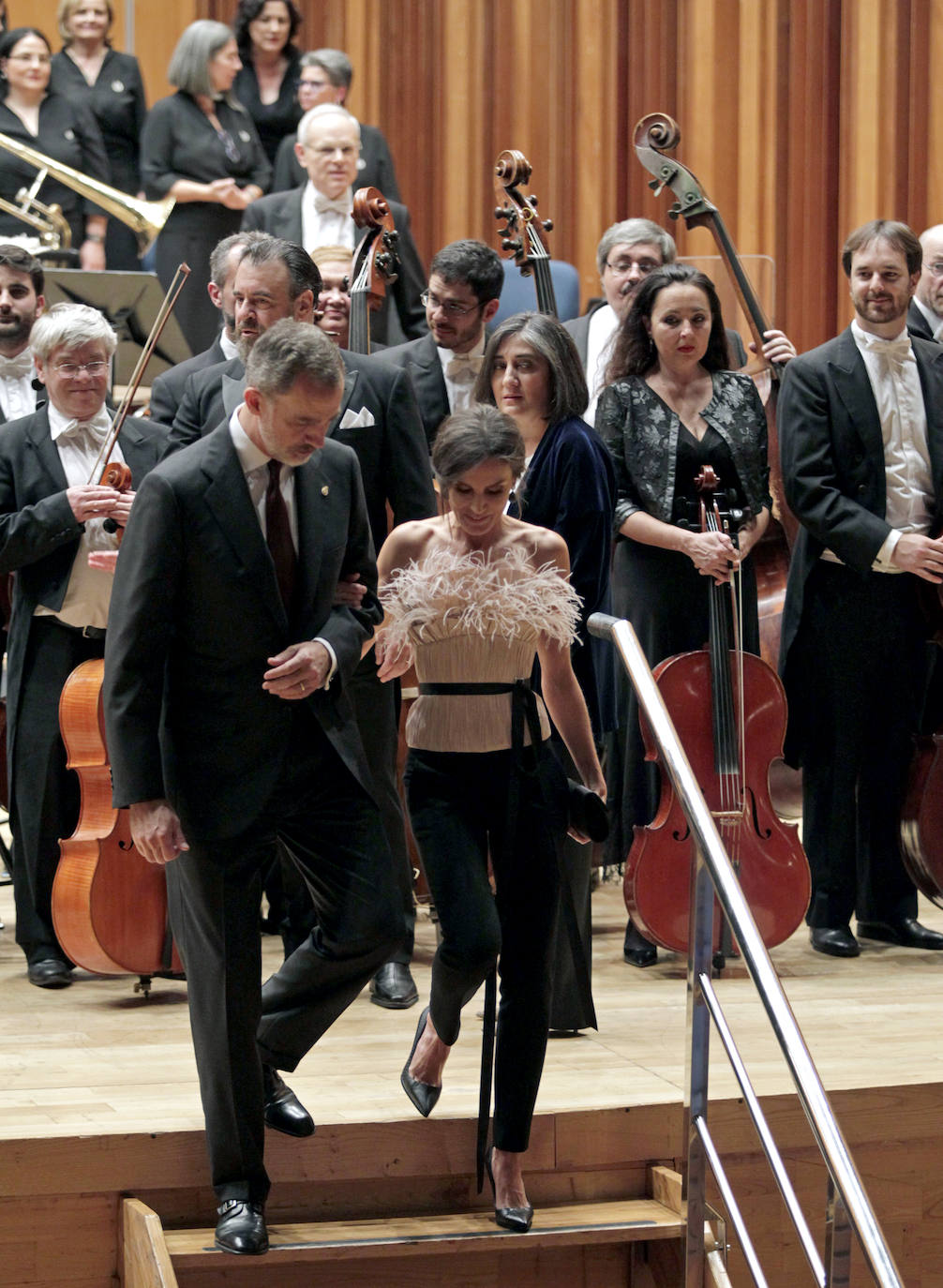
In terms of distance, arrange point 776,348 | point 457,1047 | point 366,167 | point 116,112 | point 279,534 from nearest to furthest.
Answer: point 279,534 → point 457,1047 → point 776,348 → point 366,167 → point 116,112

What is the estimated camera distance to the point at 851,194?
20.6 ft

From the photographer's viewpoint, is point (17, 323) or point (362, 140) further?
point (362, 140)

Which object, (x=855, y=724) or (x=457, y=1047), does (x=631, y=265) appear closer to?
(x=855, y=724)

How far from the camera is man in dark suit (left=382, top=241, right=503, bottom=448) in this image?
11.1ft

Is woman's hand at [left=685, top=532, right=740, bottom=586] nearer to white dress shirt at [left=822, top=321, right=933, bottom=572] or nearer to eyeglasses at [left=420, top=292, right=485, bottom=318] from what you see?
white dress shirt at [left=822, top=321, right=933, bottom=572]

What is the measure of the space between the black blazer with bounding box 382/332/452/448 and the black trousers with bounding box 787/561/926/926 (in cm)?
83

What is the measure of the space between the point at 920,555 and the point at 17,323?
1.84 m

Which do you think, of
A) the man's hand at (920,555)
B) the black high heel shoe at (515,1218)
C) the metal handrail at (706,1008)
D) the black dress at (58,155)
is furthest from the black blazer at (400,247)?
the black high heel shoe at (515,1218)

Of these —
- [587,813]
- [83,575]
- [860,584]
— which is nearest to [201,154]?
[83,575]

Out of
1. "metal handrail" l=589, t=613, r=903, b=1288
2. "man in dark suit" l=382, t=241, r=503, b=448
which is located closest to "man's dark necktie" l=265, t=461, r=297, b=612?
"metal handrail" l=589, t=613, r=903, b=1288

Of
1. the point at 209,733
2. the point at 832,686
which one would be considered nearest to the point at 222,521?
the point at 209,733

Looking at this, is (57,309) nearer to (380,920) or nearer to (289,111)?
(380,920)

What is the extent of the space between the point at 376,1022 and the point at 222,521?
1.16 metres

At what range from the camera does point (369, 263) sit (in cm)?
346
